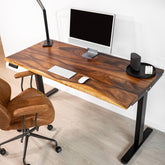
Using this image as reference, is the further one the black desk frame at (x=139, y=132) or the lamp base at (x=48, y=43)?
the lamp base at (x=48, y=43)

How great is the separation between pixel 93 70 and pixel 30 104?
74cm

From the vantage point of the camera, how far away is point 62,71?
8.64 ft

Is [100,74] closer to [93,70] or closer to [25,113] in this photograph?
[93,70]

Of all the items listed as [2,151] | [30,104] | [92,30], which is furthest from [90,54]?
[2,151]

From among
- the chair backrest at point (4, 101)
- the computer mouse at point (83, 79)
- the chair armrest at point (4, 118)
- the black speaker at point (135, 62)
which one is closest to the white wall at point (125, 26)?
A: the black speaker at point (135, 62)

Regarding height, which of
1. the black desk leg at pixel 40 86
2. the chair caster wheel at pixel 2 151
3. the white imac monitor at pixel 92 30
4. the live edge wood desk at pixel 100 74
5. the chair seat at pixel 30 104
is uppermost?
the white imac monitor at pixel 92 30

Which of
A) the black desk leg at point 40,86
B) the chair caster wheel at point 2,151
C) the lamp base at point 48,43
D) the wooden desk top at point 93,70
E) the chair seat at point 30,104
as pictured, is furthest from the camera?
the black desk leg at point 40,86

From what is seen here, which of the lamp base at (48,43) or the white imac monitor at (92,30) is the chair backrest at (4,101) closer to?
the lamp base at (48,43)

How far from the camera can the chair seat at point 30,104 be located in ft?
7.89

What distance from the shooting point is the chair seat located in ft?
7.89

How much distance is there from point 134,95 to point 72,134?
3.61 ft

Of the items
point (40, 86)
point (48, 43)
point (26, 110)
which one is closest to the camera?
point (26, 110)

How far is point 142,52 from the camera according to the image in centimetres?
274

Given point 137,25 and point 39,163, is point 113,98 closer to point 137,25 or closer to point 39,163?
point 137,25
